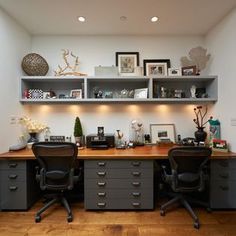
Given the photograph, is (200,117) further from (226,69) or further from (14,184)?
(14,184)

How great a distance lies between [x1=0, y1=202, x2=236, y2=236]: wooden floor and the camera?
203 cm

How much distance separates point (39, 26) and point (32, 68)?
68cm

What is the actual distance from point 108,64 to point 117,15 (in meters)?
0.81

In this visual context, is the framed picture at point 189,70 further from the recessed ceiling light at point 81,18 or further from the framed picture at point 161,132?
the recessed ceiling light at point 81,18

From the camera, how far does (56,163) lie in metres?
2.26

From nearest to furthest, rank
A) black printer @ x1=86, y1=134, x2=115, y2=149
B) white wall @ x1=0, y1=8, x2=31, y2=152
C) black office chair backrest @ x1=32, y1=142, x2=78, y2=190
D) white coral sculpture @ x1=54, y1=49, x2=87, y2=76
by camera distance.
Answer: black office chair backrest @ x1=32, y1=142, x2=78, y2=190 → white wall @ x1=0, y1=8, x2=31, y2=152 → black printer @ x1=86, y1=134, x2=115, y2=149 → white coral sculpture @ x1=54, y1=49, x2=87, y2=76

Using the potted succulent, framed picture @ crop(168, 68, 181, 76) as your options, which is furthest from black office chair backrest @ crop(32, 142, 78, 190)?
framed picture @ crop(168, 68, 181, 76)

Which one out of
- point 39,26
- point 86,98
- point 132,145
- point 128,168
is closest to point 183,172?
point 128,168

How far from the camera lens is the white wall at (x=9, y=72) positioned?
97.5 inches

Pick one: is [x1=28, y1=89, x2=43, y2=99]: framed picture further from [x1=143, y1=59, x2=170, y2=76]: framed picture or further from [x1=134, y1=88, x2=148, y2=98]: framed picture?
[x1=143, y1=59, x2=170, y2=76]: framed picture

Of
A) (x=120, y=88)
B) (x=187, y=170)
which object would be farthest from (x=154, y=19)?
(x=187, y=170)

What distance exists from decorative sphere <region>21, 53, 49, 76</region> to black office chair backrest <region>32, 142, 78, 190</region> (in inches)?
52.0

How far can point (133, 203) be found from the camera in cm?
240

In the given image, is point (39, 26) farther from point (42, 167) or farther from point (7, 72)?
point (42, 167)
